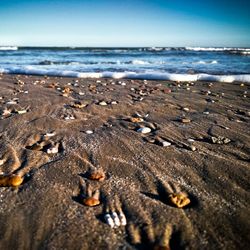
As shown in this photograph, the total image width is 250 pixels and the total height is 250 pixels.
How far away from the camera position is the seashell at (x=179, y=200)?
2090 millimetres

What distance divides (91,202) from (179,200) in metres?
0.66

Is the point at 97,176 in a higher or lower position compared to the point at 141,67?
higher

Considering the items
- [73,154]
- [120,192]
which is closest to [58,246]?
[120,192]

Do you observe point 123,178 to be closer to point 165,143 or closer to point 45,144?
point 165,143

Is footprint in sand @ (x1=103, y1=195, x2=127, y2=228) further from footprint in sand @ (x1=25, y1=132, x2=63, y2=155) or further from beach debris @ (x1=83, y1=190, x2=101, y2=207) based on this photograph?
footprint in sand @ (x1=25, y1=132, x2=63, y2=155)

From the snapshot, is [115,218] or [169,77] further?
[169,77]

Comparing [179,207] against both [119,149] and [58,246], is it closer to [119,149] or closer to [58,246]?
[58,246]

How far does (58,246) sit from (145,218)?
0.61 metres

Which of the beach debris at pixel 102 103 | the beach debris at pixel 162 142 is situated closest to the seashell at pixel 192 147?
the beach debris at pixel 162 142

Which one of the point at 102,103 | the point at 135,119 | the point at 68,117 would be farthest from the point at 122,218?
the point at 102,103

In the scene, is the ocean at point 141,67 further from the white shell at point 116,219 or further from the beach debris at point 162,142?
the white shell at point 116,219

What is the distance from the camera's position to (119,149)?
3137 millimetres

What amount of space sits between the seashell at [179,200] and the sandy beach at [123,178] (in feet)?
0.05

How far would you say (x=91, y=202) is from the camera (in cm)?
211
